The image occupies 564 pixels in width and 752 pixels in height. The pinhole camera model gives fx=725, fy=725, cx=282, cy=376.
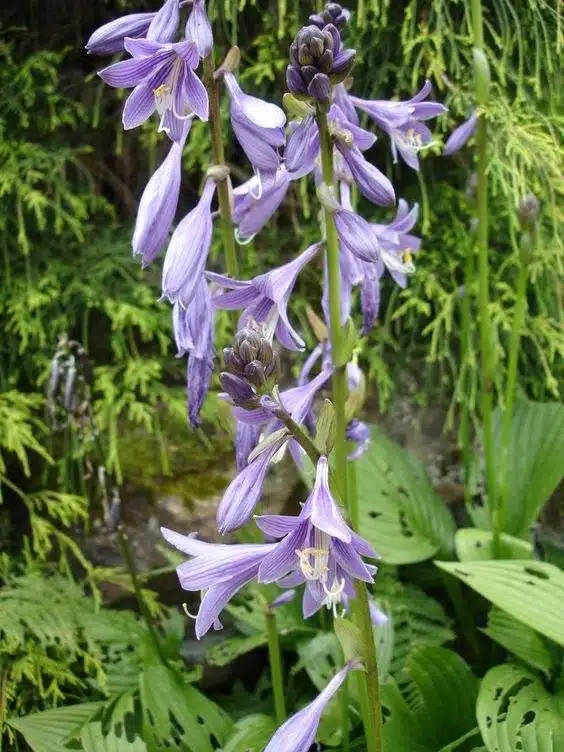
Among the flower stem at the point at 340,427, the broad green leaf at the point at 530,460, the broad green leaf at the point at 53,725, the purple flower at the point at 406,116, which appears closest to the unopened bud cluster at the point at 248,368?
the flower stem at the point at 340,427

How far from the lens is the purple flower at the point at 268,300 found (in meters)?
1.40

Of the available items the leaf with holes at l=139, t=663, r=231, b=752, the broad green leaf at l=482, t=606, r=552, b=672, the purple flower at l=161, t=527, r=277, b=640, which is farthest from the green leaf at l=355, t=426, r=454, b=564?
the purple flower at l=161, t=527, r=277, b=640

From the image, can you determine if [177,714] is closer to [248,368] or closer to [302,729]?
[302,729]

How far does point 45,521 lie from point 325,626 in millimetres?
1074

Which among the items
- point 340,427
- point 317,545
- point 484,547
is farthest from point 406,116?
point 484,547

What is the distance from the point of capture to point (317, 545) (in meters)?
1.13

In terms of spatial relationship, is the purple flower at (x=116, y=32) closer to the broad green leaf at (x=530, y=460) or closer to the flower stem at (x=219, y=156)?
the flower stem at (x=219, y=156)

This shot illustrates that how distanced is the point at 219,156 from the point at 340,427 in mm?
610

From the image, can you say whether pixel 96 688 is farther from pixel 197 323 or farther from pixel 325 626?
pixel 197 323

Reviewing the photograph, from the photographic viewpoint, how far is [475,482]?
2.78 metres

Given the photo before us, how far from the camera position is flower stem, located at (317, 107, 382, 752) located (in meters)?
1.24

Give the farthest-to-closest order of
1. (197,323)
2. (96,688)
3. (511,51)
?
(511,51), (96,688), (197,323)

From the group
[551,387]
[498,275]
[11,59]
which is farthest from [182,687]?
[11,59]

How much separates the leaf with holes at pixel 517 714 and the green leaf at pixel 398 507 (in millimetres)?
501
